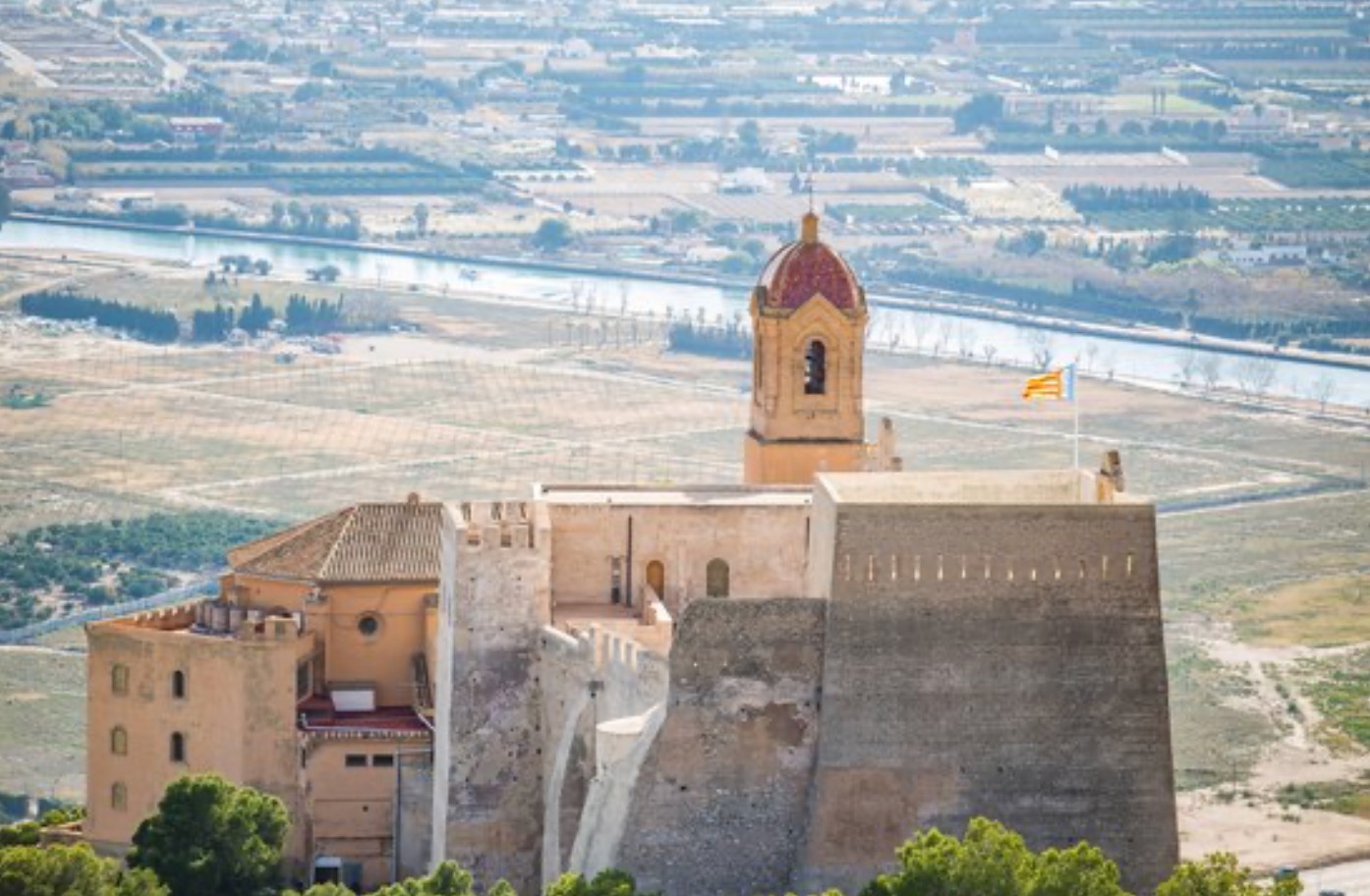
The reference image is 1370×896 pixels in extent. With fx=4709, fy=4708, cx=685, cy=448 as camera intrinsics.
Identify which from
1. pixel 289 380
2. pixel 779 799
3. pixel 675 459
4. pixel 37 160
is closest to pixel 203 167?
pixel 37 160

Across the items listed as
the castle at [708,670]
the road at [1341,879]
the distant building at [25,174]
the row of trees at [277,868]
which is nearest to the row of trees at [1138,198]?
the distant building at [25,174]

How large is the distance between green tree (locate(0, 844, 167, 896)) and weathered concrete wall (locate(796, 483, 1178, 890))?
32.6 feet

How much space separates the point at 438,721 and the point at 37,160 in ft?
447

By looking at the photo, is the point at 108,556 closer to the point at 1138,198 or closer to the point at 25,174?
the point at 25,174

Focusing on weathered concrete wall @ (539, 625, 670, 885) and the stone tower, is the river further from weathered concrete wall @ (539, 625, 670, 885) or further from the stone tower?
weathered concrete wall @ (539, 625, 670, 885)

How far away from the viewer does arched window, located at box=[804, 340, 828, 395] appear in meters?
61.6

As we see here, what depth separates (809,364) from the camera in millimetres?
61750

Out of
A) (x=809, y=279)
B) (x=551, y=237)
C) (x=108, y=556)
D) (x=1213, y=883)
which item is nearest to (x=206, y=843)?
(x=809, y=279)

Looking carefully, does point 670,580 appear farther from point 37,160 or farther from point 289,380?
point 37,160

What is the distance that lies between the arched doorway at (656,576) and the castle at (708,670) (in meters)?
0.05

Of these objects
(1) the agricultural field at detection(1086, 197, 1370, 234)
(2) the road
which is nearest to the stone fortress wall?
(2) the road

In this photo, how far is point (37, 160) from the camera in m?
191

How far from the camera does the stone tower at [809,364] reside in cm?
6134

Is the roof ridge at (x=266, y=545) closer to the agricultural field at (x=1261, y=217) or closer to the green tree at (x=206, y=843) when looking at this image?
A: the green tree at (x=206, y=843)
